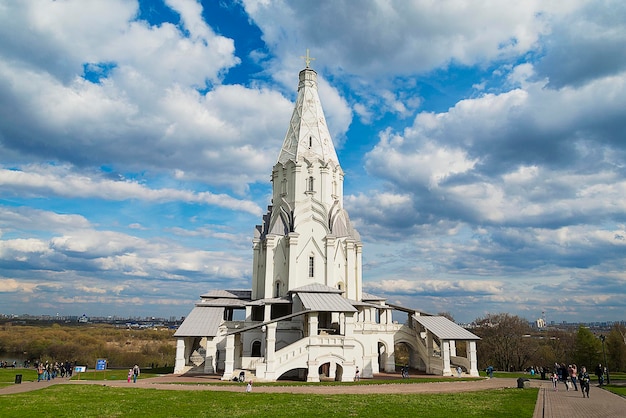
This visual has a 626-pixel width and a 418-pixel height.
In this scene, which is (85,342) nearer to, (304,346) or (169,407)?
(304,346)

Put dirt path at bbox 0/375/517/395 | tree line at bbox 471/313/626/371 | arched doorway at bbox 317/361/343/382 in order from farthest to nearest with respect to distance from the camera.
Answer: tree line at bbox 471/313/626/371 < arched doorway at bbox 317/361/343/382 < dirt path at bbox 0/375/517/395

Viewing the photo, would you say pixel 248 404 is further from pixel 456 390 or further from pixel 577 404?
pixel 577 404

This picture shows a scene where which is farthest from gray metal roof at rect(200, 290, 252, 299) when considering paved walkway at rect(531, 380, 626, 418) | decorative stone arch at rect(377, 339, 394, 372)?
paved walkway at rect(531, 380, 626, 418)

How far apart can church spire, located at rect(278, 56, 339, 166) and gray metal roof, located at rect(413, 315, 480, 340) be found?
16501 mm

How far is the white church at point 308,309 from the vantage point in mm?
28562

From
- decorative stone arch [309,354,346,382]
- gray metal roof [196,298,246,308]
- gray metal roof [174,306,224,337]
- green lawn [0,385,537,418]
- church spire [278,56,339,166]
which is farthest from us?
church spire [278,56,339,166]

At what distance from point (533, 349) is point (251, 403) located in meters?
44.7

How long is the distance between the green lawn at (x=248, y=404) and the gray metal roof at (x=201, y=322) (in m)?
8.96

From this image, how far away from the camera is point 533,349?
5091cm

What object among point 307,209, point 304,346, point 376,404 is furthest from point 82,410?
point 307,209

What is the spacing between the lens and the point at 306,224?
38.5m

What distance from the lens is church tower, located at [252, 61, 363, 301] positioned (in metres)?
37.4

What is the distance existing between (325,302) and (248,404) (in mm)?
13791

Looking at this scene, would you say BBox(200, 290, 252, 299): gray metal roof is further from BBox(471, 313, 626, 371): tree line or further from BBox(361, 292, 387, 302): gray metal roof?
BBox(471, 313, 626, 371): tree line
